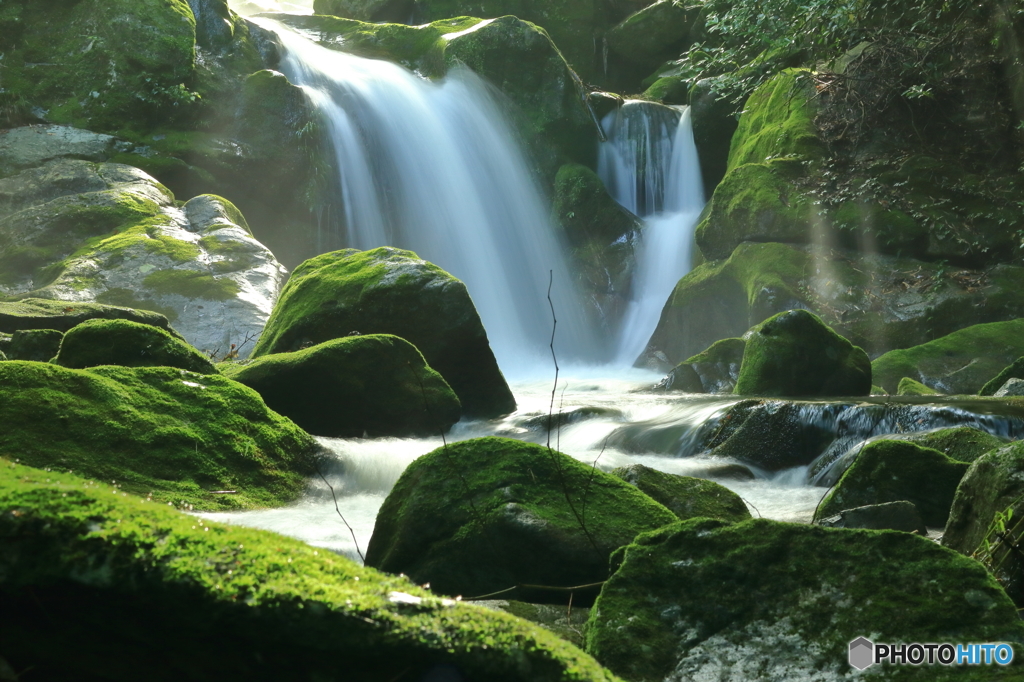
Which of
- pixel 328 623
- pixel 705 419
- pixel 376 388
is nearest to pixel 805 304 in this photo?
pixel 705 419

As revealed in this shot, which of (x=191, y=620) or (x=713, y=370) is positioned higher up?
(x=191, y=620)

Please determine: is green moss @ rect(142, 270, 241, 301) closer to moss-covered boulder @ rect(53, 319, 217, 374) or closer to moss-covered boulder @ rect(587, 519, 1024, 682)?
moss-covered boulder @ rect(53, 319, 217, 374)

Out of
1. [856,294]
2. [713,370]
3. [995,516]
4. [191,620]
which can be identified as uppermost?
[191,620]

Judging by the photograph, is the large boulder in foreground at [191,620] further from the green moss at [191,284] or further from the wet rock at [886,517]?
the green moss at [191,284]

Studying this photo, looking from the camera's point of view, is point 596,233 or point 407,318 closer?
point 407,318

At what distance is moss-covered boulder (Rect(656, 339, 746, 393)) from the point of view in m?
12.0

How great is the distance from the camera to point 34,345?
24.7 ft

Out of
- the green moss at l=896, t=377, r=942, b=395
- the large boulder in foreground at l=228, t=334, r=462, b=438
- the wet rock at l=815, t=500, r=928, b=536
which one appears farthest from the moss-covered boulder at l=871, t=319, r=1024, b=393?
the wet rock at l=815, t=500, r=928, b=536

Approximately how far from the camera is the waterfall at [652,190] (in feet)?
61.7

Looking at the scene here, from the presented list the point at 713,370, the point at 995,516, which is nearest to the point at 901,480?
the point at 995,516

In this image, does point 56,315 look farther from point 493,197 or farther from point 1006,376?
point 493,197

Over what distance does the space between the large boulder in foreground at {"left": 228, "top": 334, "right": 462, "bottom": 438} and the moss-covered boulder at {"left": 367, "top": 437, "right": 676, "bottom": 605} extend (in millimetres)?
3146

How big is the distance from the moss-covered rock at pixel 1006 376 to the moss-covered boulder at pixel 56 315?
9.44 metres

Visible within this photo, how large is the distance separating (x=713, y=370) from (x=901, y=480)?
713 cm
